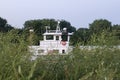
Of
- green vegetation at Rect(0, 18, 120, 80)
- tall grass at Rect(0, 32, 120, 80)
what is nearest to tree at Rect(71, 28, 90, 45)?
green vegetation at Rect(0, 18, 120, 80)

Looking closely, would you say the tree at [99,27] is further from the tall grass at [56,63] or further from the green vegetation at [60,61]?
the tall grass at [56,63]

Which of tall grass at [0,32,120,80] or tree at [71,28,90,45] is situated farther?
tree at [71,28,90,45]

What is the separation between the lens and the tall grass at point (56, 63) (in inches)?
115

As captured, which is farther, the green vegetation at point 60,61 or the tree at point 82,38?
the tree at point 82,38

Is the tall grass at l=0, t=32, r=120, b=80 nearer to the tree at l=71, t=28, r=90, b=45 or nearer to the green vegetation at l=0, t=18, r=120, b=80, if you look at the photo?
the green vegetation at l=0, t=18, r=120, b=80

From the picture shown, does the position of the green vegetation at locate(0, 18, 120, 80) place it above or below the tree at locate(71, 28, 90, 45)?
below

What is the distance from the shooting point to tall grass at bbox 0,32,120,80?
2.92 m

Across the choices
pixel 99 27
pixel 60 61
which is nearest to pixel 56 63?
pixel 60 61

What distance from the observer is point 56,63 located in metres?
4.09

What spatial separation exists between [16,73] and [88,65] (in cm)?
135

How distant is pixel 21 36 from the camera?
3941 mm

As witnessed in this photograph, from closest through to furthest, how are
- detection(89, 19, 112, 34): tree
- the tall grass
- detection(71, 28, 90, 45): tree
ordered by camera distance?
1. the tall grass
2. detection(71, 28, 90, 45): tree
3. detection(89, 19, 112, 34): tree

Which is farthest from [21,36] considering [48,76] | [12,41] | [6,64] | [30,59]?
[6,64]

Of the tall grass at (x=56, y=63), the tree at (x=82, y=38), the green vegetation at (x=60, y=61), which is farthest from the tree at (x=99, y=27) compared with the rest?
the tall grass at (x=56, y=63)
